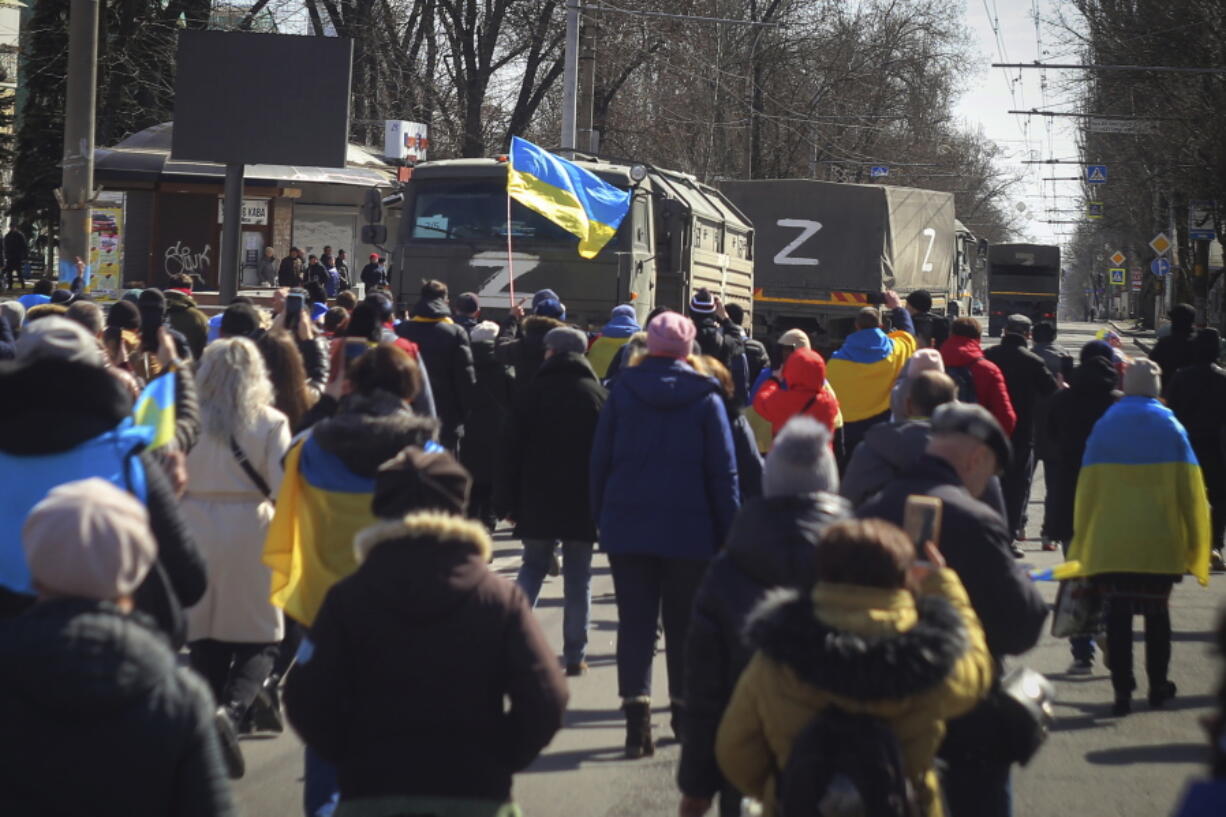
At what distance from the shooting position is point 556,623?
9484 millimetres

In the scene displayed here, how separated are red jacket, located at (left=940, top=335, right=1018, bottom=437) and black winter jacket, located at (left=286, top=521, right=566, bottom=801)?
312 inches

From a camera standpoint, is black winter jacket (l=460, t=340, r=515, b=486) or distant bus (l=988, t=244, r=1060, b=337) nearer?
black winter jacket (l=460, t=340, r=515, b=486)

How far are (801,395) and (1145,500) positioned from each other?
316 cm

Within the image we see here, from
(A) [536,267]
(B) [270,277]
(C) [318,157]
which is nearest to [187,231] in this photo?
(B) [270,277]

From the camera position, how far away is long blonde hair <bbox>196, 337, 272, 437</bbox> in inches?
249

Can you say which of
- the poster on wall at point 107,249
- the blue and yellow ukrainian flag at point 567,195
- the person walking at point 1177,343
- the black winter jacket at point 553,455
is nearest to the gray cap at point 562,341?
the black winter jacket at point 553,455

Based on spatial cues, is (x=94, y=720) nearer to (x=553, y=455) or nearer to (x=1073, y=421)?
(x=553, y=455)

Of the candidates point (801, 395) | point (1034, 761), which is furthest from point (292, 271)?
point (1034, 761)

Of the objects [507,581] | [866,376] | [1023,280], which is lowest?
[507,581]

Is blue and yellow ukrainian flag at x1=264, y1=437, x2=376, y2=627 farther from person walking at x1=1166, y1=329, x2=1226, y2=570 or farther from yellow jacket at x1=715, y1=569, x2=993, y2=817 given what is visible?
person walking at x1=1166, y1=329, x2=1226, y2=570

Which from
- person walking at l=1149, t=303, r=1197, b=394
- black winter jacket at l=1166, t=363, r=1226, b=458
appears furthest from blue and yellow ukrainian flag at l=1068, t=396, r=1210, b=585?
person walking at l=1149, t=303, r=1197, b=394

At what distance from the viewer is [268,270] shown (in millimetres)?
37406

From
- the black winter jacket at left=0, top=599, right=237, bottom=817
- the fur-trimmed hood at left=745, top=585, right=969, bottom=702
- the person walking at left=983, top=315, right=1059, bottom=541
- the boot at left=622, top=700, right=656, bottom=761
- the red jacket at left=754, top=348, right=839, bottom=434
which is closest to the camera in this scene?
the black winter jacket at left=0, top=599, right=237, bottom=817

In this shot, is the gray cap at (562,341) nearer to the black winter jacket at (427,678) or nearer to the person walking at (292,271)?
the black winter jacket at (427,678)
